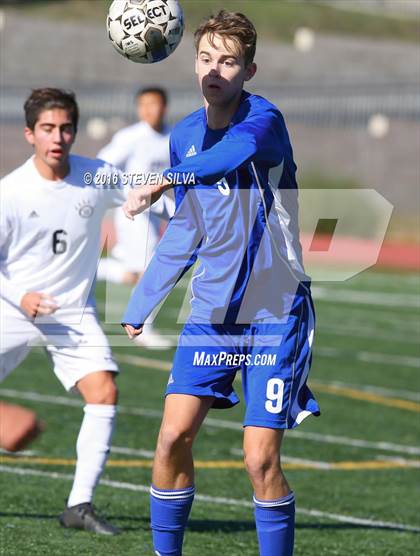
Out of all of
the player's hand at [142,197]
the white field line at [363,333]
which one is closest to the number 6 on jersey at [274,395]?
the player's hand at [142,197]

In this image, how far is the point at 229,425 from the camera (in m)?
9.81

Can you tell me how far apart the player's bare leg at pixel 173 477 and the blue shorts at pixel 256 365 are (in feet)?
0.21

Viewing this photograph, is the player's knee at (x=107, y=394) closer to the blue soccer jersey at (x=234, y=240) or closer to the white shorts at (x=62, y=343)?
the white shorts at (x=62, y=343)

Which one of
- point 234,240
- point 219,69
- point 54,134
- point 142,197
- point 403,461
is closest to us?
point 142,197

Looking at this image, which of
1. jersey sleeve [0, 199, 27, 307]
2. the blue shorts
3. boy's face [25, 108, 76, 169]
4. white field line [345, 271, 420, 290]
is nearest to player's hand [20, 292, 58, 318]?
jersey sleeve [0, 199, 27, 307]

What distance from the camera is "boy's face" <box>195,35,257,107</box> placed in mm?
5016

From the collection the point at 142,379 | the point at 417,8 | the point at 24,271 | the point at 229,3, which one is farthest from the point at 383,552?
the point at 417,8

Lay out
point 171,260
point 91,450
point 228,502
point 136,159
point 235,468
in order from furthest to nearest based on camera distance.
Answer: point 136,159 → point 235,468 → point 228,502 → point 91,450 → point 171,260

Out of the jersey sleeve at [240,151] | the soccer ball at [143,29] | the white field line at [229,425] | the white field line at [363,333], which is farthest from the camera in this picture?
the white field line at [363,333]

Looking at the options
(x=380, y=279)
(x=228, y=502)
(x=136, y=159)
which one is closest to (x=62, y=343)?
(x=228, y=502)

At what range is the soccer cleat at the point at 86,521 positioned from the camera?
21.3 feet

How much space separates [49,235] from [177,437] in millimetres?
2122

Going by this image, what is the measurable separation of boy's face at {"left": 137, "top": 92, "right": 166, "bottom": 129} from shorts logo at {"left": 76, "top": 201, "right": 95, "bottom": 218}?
20.4ft

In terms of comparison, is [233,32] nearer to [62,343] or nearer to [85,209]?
[85,209]
